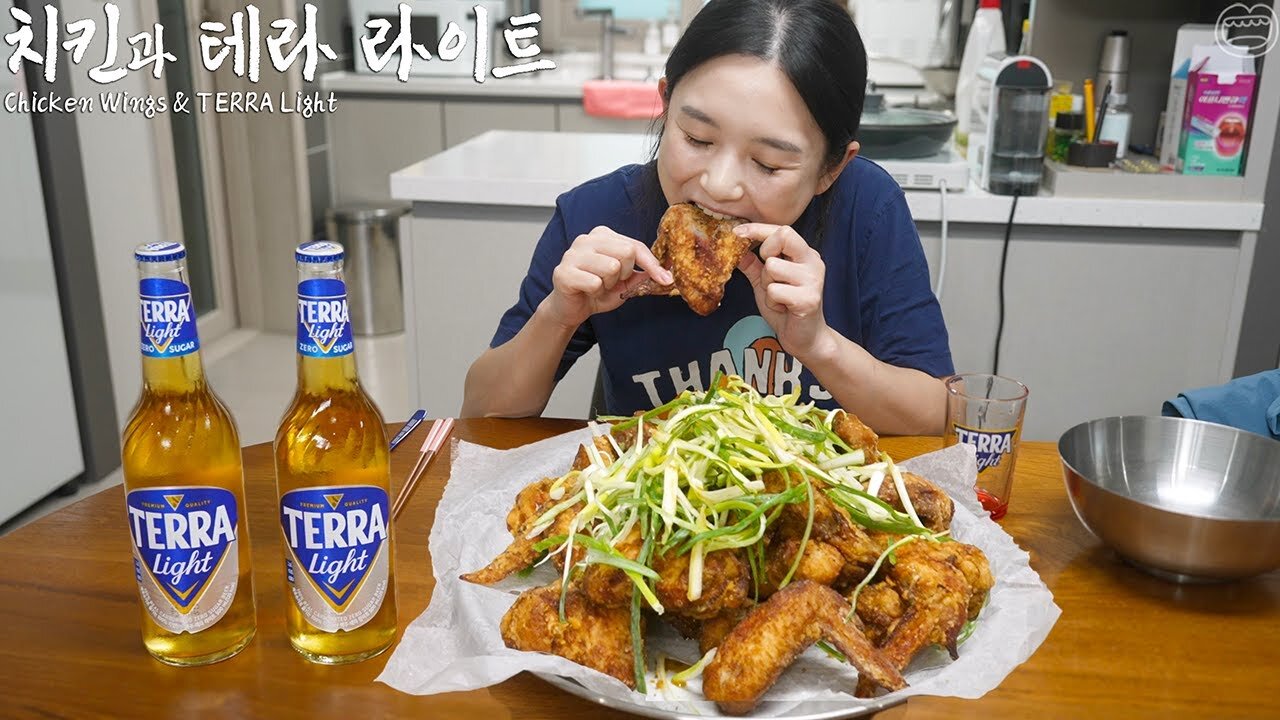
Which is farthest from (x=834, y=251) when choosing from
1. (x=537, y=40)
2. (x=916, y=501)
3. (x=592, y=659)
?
(x=537, y=40)

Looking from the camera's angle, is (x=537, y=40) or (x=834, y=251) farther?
(x=537, y=40)

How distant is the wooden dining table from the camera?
84 centimetres

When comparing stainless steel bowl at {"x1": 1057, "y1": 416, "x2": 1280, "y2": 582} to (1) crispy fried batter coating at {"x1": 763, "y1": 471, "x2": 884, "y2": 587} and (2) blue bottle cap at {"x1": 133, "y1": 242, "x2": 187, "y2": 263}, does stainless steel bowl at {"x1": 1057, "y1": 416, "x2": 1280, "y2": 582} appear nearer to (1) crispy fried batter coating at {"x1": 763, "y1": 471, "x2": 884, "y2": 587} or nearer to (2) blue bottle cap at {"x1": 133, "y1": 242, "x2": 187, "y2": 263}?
(1) crispy fried batter coating at {"x1": 763, "y1": 471, "x2": 884, "y2": 587}

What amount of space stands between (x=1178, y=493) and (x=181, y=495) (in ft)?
3.44

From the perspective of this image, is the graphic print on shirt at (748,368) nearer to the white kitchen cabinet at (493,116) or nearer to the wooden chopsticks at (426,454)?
the wooden chopsticks at (426,454)

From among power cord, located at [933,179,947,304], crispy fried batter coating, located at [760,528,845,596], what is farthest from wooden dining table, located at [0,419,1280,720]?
power cord, located at [933,179,947,304]

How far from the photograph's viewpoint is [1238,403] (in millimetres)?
1580

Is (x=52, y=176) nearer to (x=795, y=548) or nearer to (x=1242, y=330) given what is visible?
(x=795, y=548)

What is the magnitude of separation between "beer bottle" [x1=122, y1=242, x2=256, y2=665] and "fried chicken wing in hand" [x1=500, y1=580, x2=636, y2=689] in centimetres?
24

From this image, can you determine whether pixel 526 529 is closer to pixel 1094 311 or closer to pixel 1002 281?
pixel 1002 281

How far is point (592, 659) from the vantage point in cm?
84

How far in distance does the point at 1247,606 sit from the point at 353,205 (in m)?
4.62

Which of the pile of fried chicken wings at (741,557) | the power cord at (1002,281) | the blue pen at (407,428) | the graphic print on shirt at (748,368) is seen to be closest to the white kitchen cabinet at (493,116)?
the power cord at (1002,281)

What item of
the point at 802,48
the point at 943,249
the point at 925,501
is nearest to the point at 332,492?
the point at 925,501
